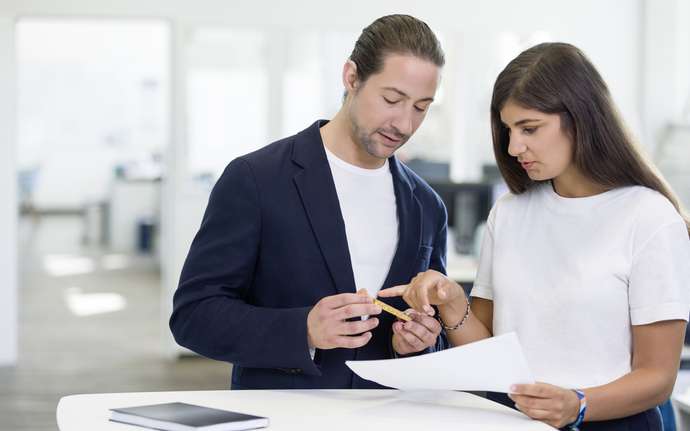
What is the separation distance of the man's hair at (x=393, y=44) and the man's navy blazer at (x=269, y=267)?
0.73 ft

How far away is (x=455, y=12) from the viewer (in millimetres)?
7160

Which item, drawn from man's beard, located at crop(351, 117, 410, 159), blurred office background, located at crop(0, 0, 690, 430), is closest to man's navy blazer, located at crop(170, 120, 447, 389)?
man's beard, located at crop(351, 117, 410, 159)

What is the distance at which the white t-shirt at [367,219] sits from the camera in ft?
7.45

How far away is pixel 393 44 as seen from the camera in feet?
7.25

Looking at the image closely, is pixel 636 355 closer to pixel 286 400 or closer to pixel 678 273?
pixel 678 273

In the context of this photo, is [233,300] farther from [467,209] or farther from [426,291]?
[467,209]

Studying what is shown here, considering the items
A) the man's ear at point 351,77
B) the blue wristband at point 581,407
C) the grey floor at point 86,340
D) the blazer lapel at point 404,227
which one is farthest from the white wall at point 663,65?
the blue wristband at point 581,407

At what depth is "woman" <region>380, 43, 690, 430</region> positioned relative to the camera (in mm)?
1935

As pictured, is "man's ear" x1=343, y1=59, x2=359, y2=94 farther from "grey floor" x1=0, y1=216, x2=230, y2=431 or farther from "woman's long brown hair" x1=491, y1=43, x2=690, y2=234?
"grey floor" x1=0, y1=216, x2=230, y2=431

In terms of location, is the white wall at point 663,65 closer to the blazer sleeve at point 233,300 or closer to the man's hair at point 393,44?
the man's hair at point 393,44

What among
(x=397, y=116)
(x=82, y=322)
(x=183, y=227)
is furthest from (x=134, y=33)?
(x=397, y=116)

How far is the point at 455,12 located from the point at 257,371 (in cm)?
536

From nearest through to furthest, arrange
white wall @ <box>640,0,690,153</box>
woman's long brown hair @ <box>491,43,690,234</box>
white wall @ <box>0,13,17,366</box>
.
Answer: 1. woman's long brown hair @ <box>491,43,690,234</box>
2. white wall @ <box>0,13,17,366</box>
3. white wall @ <box>640,0,690,153</box>

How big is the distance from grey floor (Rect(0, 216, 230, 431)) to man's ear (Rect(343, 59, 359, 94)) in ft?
11.3
